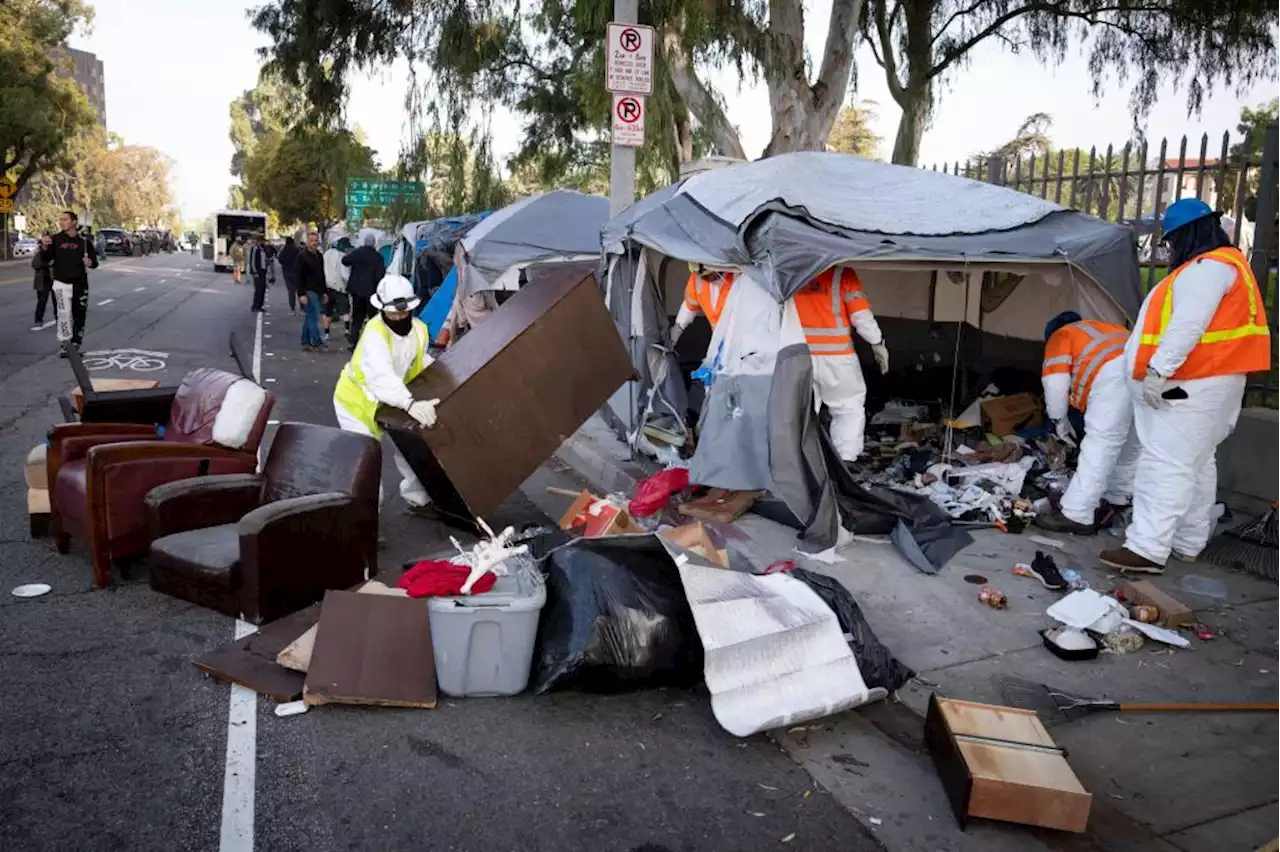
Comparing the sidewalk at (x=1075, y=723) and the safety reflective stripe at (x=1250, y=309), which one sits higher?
the safety reflective stripe at (x=1250, y=309)

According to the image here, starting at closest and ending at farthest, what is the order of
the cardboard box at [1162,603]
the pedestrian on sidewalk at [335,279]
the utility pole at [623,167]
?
the cardboard box at [1162,603] → the utility pole at [623,167] → the pedestrian on sidewalk at [335,279]

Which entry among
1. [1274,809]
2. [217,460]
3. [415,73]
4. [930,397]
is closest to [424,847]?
[1274,809]

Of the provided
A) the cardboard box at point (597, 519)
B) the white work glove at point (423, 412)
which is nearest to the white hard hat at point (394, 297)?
the white work glove at point (423, 412)

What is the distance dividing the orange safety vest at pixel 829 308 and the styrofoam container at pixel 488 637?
124 inches

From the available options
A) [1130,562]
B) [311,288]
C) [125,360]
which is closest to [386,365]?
[1130,562]

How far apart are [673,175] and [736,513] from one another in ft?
34.1

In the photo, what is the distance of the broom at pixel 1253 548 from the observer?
18.2 feet

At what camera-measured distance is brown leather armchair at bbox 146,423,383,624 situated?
4.50m

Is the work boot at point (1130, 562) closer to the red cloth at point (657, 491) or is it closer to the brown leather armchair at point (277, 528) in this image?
the red cloth at point (657, 491)

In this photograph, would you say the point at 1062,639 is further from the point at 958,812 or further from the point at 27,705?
the point at 27,705

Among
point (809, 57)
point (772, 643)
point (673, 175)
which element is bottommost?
point (772, 643)

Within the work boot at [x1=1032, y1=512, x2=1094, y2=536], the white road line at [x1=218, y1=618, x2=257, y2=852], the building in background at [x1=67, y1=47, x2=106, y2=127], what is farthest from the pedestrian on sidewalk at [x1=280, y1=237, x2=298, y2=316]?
the building in background at [x1=67, y1=47, x2=106, y2=127]

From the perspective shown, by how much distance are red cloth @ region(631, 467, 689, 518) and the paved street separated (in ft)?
7.71

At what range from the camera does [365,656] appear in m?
3.93
